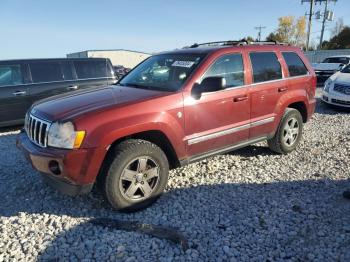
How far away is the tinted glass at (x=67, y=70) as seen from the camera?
823 centimetres

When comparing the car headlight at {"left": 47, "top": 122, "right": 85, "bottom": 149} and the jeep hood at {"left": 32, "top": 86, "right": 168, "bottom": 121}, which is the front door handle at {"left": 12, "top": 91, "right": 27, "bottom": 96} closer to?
the jeep hood at {"left": 32, "top": 86, "right": 168, "bottom": 121}

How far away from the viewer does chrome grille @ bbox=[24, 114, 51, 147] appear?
349 cm

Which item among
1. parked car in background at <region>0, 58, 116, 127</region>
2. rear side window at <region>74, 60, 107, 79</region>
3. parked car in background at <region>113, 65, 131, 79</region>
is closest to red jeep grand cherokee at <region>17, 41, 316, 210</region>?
parked car in background at <region>113, 65, 131, 79</region>

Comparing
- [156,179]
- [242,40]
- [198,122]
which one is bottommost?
[156,179]

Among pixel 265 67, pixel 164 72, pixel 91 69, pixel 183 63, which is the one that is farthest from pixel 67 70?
pixel 265 67

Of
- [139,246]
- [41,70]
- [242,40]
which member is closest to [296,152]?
[242,40]

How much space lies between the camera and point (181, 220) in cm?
360

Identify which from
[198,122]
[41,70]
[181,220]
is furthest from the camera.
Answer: [41,70]

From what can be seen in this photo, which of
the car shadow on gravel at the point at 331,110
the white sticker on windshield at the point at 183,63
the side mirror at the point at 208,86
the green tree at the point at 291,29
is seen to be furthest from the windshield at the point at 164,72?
the green tree at the point at 291,29

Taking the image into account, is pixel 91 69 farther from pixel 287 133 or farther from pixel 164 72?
pixel 287 133

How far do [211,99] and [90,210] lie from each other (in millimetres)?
1991

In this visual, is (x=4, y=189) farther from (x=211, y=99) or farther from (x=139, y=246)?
(x=211, y=99)

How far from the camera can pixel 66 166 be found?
10.7 ft

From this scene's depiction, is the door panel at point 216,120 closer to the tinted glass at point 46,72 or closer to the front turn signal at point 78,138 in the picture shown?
the front turn signal at point 78,138
